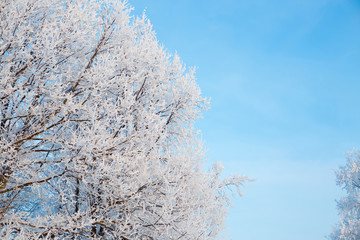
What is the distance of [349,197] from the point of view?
20.3 metres

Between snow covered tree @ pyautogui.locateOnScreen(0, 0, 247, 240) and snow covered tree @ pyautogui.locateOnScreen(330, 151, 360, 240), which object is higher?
snow covered tree @ pyautogui.locateOnScreen(330, 151, 360, 240)

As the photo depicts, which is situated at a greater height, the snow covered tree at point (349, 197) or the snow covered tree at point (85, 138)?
the snow covered tree at point (349, 197)

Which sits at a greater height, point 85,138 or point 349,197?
point 349,197

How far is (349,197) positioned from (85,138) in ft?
65.5

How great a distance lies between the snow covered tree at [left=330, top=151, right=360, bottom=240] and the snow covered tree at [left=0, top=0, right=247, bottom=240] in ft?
49.7

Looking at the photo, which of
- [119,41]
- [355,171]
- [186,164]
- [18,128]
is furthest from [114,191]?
[355,171]

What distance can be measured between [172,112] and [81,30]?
3.63 meters

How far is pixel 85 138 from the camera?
596 cm

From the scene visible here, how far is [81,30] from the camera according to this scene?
7363 mm

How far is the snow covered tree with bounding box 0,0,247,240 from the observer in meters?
6.16

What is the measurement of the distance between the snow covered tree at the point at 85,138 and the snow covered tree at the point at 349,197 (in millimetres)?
15141

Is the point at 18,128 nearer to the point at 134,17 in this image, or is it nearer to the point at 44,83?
the point at 44,83

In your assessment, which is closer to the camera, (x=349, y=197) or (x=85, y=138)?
(x=85, y=138)

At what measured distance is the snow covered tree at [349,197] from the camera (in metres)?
19.5
